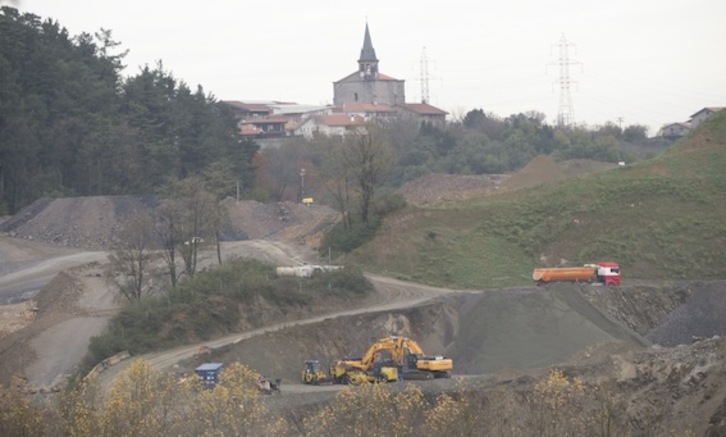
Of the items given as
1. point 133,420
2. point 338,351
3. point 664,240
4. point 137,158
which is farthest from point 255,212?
point 133,420

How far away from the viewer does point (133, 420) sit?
81.9 ft

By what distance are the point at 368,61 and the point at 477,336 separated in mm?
101085

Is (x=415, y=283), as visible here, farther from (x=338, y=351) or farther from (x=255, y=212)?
(x=255, y=212)

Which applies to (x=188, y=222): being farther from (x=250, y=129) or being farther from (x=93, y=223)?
(x=250, y=129)

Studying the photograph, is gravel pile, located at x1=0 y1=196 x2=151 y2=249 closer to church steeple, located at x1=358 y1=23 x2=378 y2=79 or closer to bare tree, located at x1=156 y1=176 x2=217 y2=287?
bare tree, located at x1=156 y1=176 x2=217 y2=287

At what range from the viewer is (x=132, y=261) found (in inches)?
2077

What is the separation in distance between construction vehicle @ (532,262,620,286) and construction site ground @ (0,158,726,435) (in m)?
1.00

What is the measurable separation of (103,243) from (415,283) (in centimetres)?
2304

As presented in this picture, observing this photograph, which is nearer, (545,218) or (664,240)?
(664,240)

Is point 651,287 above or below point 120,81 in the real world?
below

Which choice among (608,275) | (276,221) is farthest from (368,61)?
(608,275)

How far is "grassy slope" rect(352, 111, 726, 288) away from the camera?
57.7 meters

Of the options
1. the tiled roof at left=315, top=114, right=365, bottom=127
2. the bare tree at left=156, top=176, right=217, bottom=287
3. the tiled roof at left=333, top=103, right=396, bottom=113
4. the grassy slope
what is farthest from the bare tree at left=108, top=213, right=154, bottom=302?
the tiled roof at left=333, top=103, right=396, bottom=113

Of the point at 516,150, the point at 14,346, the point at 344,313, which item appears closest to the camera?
the point at 14,346
